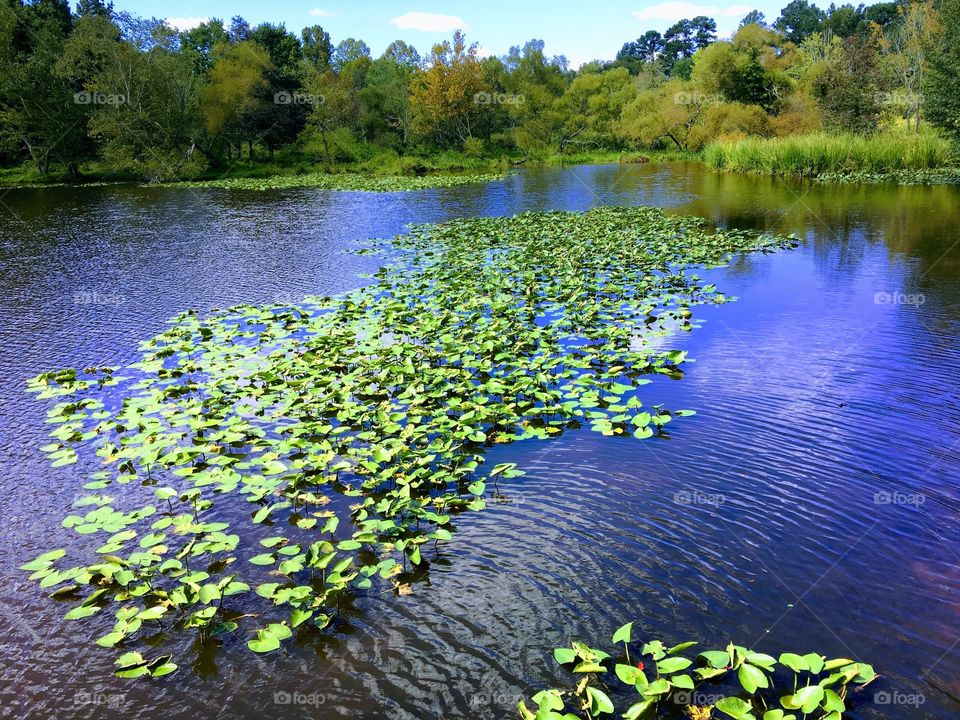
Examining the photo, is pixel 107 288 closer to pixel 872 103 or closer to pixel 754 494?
pixel 754 494

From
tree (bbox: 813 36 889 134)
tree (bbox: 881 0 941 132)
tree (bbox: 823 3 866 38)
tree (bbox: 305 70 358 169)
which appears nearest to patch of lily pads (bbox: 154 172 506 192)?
tree (bbox: 305 70 358 169)

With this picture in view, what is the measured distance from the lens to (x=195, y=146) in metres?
48.3

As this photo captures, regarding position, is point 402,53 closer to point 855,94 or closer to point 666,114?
point 666,114

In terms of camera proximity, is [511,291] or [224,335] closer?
[224,335]

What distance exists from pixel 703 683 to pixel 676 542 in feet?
4.53

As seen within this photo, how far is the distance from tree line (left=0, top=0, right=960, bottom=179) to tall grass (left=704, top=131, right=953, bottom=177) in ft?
4.92

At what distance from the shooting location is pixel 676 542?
15.9 feet

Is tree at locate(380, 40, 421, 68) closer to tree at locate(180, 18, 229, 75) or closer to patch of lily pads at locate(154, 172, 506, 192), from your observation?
tree at locate(180, 18, 229, 75)

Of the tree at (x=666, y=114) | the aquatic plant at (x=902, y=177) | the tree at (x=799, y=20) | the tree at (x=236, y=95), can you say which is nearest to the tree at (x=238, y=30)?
the tree at (x=236, y=95)

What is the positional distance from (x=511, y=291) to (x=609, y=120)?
51995 millimetres

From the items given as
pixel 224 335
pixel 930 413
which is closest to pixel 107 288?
pixel 224 335

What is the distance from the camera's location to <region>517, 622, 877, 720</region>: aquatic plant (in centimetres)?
330

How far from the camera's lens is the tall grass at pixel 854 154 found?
28828 millimetres

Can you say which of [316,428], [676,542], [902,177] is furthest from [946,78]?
[316,428]
